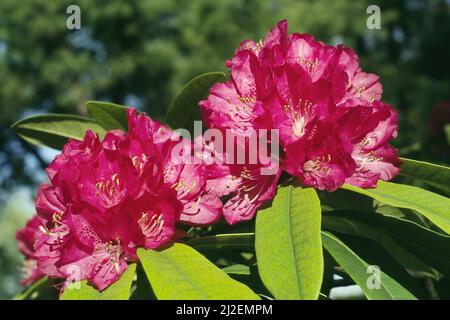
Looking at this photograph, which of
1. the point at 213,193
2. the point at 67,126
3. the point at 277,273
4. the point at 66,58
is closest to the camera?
the point at 277,273

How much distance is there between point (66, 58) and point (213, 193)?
11.7 metres

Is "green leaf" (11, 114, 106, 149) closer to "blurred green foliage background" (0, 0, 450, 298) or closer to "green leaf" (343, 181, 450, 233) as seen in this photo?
"green leaf" (343, 181, 450, 233)

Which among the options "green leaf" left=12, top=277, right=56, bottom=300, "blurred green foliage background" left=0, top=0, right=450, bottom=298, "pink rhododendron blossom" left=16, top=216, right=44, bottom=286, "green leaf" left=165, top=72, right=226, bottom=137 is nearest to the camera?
"green leaf" left=165, top=72, right=226, bottom=137

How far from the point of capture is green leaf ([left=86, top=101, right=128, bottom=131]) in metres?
1.40

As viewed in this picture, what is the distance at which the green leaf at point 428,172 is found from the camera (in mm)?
1189

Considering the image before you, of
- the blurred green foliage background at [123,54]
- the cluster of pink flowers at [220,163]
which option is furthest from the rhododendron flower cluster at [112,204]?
the blurred green foliage background at [123,54]

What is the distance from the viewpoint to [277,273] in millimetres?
910

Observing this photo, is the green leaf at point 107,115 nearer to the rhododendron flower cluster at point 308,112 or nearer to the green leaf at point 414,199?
the rhododendron flower cluster at point 308,112

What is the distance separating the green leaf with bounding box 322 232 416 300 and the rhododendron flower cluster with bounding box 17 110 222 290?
219mm

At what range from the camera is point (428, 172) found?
3.95 ft

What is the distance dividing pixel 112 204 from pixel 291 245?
31 centimetres

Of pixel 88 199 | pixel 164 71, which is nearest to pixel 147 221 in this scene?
pixel 88 199

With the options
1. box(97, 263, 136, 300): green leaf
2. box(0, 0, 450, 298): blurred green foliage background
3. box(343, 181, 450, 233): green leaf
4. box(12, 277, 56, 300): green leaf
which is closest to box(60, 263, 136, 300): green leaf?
box(97, 263, 136, 300): green leaf
